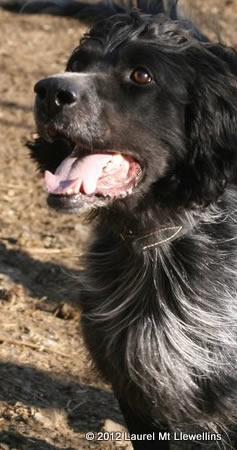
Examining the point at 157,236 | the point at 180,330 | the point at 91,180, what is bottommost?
the point at 180,330

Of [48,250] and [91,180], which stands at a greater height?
[91,180]

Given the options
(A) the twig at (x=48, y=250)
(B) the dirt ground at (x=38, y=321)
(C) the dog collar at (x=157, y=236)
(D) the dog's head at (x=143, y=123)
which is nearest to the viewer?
(D) the dog's head at (x=143, y=123)

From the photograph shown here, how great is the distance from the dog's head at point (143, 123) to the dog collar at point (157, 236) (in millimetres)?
134

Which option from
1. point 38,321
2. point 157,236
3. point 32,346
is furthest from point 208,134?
point 38,321

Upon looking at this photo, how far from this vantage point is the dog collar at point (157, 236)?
3.94 metres

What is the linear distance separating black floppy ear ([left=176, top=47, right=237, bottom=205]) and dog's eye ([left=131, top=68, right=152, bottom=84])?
191mm

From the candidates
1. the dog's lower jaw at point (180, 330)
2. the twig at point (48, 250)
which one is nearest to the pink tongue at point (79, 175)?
the dog's lower jaw at point (180, 330)

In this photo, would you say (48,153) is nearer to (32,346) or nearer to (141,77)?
(141,77)

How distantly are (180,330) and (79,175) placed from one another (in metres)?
0.77

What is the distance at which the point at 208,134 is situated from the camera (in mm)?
3836

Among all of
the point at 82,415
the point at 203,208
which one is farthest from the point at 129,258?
the point at 82,415

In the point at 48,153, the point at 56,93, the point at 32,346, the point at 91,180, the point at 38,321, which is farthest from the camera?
the point at 38,321

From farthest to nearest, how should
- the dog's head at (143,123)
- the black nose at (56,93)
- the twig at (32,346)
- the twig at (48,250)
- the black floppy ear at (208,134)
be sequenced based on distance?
the twig at (48,250), the twig at (32,346), the black floppy ear at (208,134), the dog's head at (143,123), the black nose at (56,93)

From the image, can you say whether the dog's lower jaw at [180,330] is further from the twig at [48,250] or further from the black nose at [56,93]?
the twig at [48,250]
